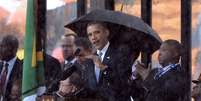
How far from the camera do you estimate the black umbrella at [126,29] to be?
468 cm

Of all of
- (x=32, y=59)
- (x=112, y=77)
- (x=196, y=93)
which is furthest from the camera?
(x=196, y=93)

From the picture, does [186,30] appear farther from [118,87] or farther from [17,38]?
[17,38]

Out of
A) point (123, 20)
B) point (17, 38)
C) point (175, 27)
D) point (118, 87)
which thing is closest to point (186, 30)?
point (175, 27)

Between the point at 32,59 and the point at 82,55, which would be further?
the point at 82,55

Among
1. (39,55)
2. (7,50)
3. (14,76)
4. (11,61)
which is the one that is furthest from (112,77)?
(7,50)

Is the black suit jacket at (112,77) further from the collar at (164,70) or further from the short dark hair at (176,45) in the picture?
the short dark hair at (176,45)

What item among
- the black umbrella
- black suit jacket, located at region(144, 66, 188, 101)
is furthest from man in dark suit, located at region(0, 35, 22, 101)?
black suit jacket, located at region(144, 66, 188, 101)

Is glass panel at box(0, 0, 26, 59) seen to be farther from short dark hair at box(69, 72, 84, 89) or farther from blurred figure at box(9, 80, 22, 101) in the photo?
short dark hair at box(69, 72, 84, 89)

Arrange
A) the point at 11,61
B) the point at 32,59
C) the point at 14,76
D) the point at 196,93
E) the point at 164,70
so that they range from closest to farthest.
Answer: the point at 32,59 < the point at 164,70 < the point at 196,93 < the point at 14,76 < the point at 11,61

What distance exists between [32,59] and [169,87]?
1049 mm

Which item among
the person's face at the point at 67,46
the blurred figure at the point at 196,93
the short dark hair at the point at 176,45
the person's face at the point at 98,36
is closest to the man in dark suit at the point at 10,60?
the person's face at the point at 67,46

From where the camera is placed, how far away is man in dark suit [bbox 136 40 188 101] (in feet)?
15.0

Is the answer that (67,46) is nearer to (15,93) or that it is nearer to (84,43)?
(15,93)

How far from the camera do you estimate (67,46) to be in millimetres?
5266
